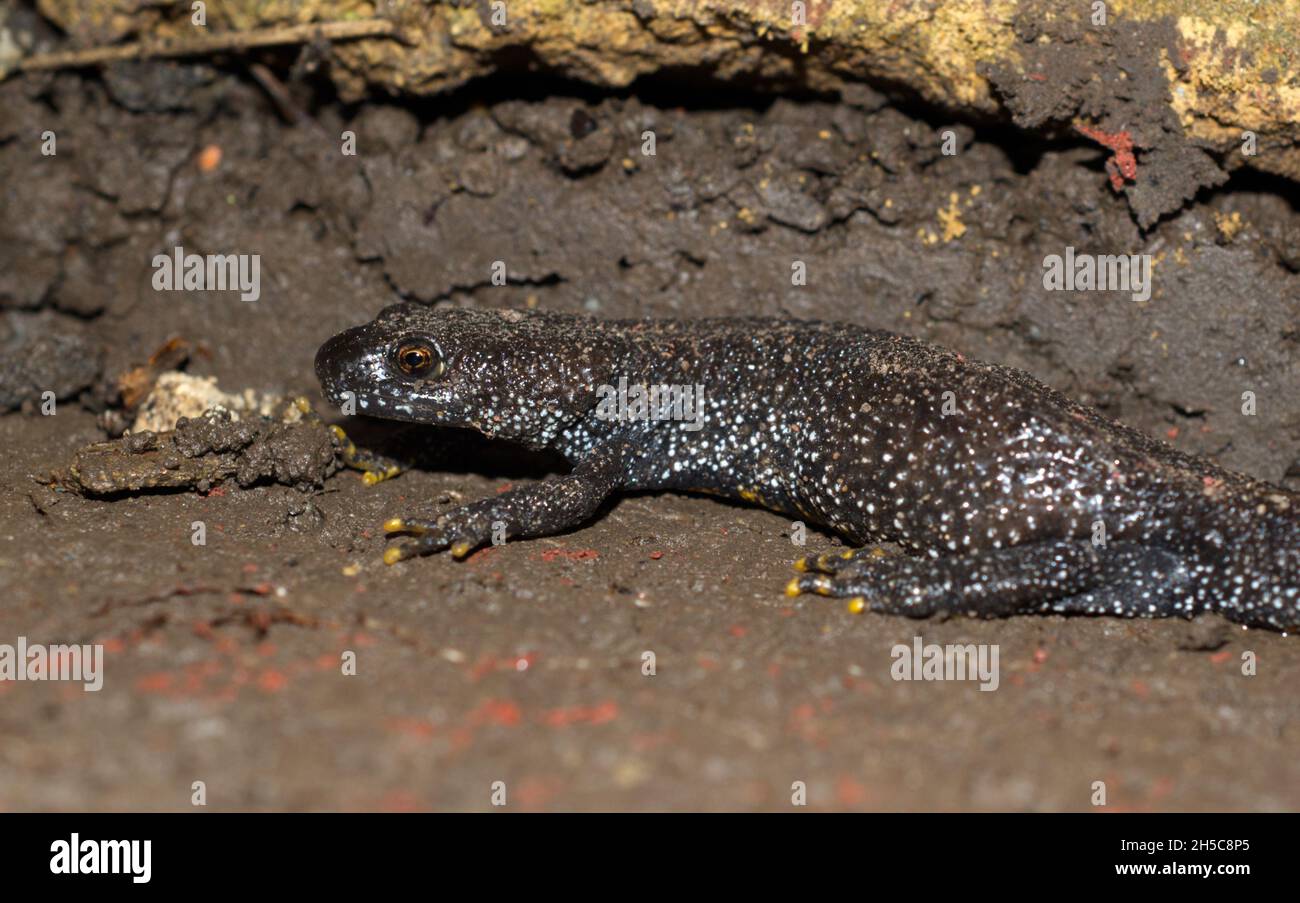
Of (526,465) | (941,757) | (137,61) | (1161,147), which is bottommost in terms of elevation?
(941,757)

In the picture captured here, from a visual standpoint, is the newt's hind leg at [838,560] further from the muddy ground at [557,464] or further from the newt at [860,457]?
the muddy ground at [557,464]

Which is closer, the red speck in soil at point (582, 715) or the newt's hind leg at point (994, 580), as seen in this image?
the red speck in soil at point (582, 715)

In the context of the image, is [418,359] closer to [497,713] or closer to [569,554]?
[569,554]

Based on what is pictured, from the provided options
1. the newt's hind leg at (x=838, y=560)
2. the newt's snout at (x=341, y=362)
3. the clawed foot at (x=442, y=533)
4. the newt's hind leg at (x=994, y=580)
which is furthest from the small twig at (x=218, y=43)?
the newt's hind leg at (x=994, y=580)

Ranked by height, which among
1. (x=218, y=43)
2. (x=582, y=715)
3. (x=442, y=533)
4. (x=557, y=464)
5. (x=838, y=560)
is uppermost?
(x=218, y=43)

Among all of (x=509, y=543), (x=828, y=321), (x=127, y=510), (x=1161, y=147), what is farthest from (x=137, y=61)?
(x=1161, y=147)

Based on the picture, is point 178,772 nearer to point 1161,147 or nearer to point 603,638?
point 603,638

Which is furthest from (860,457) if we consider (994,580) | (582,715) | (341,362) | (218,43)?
(218,43)
